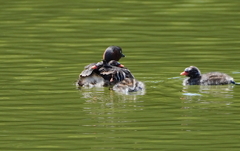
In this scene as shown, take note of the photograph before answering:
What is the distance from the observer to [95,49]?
14.7m

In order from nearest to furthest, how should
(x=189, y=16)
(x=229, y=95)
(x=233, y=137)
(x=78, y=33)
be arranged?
(x=233, y=137)
(x=229, y=95)
(x=78, y=33)
(x=189, y=16)

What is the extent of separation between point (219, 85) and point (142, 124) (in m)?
2.81

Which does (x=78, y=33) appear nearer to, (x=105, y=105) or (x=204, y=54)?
(x=204, y=54)

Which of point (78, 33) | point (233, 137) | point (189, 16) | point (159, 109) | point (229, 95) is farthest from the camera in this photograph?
point (189, 16)

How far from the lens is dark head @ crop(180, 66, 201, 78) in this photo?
1189 centimetres

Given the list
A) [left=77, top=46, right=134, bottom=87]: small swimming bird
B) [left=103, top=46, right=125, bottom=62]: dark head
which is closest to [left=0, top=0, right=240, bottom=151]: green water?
[left=77, top=46, right=134, bottom=87]: small swimming bird

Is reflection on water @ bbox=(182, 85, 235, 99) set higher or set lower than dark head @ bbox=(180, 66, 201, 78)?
lower

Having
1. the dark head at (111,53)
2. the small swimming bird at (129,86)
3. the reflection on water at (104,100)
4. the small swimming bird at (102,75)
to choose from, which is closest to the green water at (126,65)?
the reflection on water at (104,100)

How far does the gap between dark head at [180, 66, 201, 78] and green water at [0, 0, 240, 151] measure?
189mm

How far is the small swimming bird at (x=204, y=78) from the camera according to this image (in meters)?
11.5

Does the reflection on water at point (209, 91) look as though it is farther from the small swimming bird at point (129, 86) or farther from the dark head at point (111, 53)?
the dark head at point (111, 53)

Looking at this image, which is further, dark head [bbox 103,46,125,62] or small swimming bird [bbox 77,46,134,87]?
dark head [bbox 103,46,125,62]

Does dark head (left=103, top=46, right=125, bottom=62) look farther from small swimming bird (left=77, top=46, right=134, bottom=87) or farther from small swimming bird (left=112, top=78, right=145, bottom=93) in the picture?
small swimming bird (left=112, top=78, right=145, bottom=93)

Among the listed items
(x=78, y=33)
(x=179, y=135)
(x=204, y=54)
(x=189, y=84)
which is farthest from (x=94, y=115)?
(x=78, y=33)
